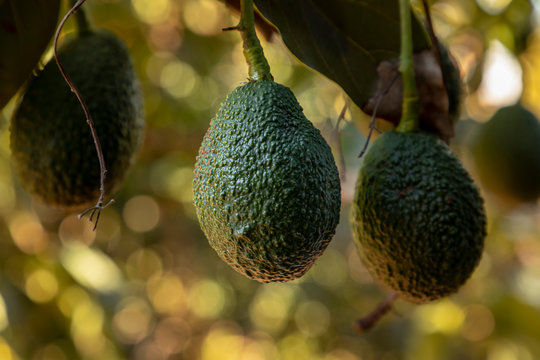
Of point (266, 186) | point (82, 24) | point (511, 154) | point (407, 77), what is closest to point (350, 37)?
point (407, 77)

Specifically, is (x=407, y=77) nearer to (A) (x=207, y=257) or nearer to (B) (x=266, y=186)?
(B) (x=266, y=186)

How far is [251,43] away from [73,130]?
0.36 meters

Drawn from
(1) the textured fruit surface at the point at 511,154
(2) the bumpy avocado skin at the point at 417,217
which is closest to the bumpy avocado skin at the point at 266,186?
(2) the bumpy avocado skin at the point at 417,217

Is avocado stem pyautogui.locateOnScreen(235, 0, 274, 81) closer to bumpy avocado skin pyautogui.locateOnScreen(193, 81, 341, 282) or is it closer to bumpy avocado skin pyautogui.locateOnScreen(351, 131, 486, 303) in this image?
bumpy avocado skin pyautogui.locateOnScreen(193, 81, 341, 282)

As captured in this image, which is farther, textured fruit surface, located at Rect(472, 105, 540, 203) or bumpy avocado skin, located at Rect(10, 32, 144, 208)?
textured fruit surface, located at Rect(472, 105, 540, 203)

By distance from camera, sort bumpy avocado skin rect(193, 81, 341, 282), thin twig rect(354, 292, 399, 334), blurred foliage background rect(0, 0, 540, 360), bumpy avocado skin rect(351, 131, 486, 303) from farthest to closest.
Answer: blurred foliage background rect(0, 0, 540, 360) < thin twig rect(354, 292, 399, 334) < bumpy avocado skin rect(351, 131, 486, 303) < bumpy avocado skin rect(193, 81, 341, 282)

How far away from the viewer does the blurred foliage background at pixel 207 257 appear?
182cm

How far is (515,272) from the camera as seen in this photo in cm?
285

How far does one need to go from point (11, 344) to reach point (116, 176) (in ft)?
3.65

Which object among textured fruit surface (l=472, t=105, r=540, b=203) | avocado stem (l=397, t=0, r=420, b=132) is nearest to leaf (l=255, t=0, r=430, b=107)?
avocado stem (l=397, t=0, r=420, b=132)

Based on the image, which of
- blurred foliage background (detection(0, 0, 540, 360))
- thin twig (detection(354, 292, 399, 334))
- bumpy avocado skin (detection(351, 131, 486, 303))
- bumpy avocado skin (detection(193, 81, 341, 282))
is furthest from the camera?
blurred foliage background (detection(0, 0, 540, 360))

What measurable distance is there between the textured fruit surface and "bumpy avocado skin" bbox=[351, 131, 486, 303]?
0.82 meters

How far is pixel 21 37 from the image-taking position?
0.88 metres

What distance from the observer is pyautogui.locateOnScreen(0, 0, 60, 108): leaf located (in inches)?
33.9
